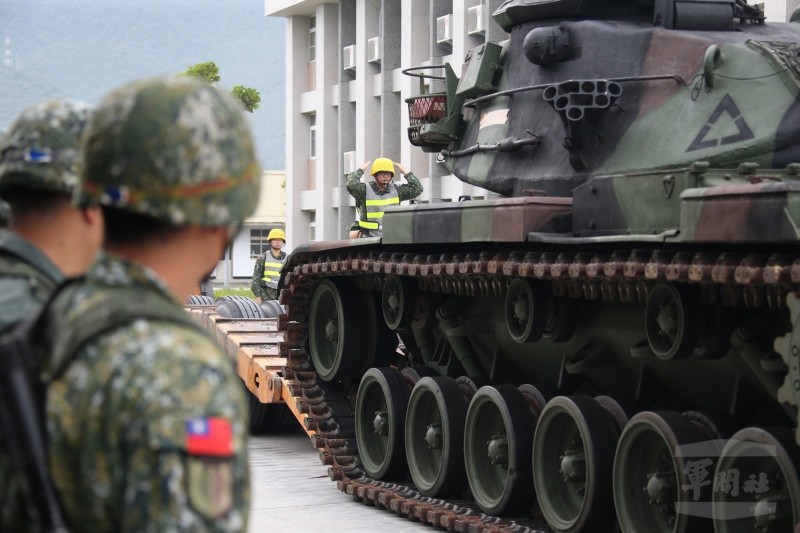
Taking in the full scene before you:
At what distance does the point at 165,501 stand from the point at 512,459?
Answer: 7258mm

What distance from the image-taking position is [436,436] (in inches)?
406

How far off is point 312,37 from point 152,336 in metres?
43.5

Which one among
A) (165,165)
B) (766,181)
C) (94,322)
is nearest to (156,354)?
(94,322)

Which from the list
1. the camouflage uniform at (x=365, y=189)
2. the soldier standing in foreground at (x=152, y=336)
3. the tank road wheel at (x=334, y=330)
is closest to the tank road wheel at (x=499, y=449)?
the tank road wheel at (x=334, y=330)

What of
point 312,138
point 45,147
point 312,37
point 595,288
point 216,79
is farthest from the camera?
point 216,79

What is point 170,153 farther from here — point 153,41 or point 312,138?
point 153,41

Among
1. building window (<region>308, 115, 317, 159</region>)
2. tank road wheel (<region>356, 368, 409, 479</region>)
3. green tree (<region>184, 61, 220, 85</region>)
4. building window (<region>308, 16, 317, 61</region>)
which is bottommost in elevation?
tank road wheel (<region>356, 368, 409, 479</region>)

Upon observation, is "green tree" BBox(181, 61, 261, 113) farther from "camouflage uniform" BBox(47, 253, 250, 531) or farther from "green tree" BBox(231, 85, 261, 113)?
"camouflage uniform" BBox(47, 253, 250, 531)

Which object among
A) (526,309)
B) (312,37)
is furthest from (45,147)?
(312,37)

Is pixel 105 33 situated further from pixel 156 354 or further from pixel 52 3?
pixel 156 354

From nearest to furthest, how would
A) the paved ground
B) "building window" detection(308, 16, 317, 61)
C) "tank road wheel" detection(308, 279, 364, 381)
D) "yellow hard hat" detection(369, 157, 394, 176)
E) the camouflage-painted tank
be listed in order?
the camouflage-painted tank < the paved ground < "tank road wheel" detection(308, 279, 364, 381) < "yellow hard hat" detection(369, 157, 394, 176) < "building window" detection(308, 16, 317, 61)

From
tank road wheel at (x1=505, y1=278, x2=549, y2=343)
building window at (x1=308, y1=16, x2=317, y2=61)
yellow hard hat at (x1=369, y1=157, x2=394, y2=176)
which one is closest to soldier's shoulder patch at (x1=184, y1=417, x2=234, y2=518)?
tank road wheel at (x1=505, y1=278, x2=549, y2=343)

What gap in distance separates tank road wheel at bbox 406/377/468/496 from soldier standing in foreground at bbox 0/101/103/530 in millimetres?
6433

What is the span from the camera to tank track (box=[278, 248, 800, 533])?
6.86m
